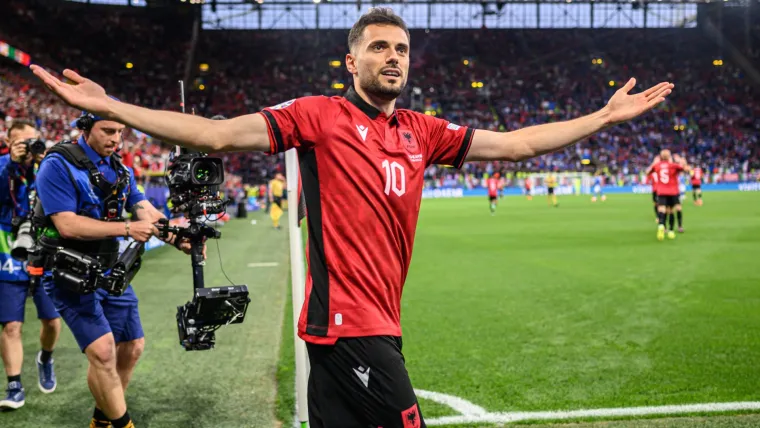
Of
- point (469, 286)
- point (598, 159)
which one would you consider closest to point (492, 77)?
point (598, 159)

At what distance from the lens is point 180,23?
66.6m

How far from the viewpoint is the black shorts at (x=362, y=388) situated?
2.84 meters

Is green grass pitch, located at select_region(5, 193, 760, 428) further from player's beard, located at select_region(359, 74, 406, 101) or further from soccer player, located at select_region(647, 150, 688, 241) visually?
player's beard, located at select_region(359, 74, 406, 101)

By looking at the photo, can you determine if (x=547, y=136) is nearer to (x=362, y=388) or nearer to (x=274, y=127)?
(x=274, y=127)

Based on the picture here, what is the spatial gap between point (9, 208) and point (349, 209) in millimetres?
4803

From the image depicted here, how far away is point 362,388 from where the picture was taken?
2.86m

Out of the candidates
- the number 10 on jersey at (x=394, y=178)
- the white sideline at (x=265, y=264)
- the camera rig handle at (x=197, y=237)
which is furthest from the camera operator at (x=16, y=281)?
the white sideline at (x=265, y=264)

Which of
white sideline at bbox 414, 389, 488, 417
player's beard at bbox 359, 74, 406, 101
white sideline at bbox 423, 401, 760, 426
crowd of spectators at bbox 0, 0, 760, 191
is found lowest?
white sideline at bbox 414, 389, 488, 417

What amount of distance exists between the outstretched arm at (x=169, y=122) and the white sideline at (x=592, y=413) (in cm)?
328

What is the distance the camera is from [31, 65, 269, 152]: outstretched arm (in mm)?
2689

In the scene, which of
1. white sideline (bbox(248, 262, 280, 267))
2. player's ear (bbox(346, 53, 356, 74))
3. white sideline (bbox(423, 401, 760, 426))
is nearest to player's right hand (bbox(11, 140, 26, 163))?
white sideline (bbox(423, 401, 760, 426))

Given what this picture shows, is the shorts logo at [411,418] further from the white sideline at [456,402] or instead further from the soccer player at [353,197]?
the white sideline at [456,402]

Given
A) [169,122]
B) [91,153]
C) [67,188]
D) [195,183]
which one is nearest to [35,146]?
[91,153]

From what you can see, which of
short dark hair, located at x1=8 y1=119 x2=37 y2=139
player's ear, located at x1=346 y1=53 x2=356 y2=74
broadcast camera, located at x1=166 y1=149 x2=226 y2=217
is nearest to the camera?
player's ear, located at x1=346 y1=53 x2=356 y2=74
